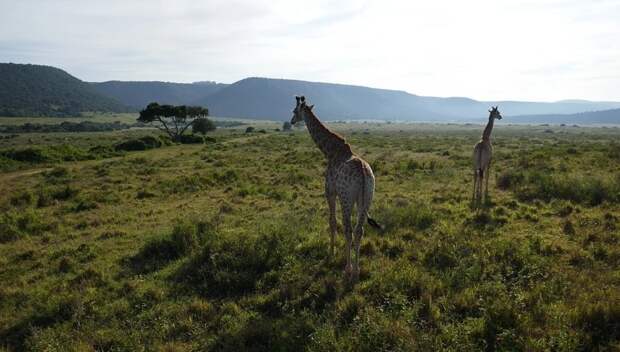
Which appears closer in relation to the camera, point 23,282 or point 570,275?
point 570,275

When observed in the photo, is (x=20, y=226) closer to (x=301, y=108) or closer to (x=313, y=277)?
(x=301, y=108)

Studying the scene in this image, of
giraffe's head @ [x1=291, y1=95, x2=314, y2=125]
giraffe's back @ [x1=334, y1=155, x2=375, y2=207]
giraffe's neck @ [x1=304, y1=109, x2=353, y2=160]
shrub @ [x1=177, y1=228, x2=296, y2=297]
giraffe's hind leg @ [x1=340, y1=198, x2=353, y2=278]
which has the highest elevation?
giraffe's head @ [x1=291, y1=95, x2=314, y2=125]

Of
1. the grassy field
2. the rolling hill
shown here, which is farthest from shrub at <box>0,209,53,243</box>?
the rolling hill

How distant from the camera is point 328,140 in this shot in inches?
339

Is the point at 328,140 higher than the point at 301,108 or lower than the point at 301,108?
lower

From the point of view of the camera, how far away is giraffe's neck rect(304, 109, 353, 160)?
8266 mm

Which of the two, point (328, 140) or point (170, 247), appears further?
point (170, 247)

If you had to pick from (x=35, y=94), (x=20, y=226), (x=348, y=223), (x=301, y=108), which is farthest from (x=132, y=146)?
(x=35, y=94)

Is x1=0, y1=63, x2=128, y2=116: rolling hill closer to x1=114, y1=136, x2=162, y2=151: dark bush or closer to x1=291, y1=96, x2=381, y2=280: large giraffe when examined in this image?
x1=114, y1=136, x2=162, y2=151: dark bush

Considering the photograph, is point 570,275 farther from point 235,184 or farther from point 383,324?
point 235,184

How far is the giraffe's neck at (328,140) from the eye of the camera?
325 inches

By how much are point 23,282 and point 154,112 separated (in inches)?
2077

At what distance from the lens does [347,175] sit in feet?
24.4

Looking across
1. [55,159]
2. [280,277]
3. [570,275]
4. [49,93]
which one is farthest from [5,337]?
[49,93]
